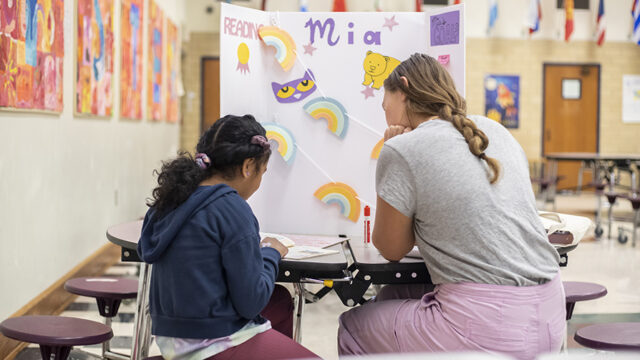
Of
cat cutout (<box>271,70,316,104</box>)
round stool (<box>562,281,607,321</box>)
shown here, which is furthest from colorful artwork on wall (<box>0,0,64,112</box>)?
round stool (<box>562,281,607,321</box>)

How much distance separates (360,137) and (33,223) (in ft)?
6.40

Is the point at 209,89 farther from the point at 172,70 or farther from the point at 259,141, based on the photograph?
the point at 259,141

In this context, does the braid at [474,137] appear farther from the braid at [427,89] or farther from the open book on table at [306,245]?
the open book on table at [306,245]

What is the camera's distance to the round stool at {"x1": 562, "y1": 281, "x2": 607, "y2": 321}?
2.71 metres

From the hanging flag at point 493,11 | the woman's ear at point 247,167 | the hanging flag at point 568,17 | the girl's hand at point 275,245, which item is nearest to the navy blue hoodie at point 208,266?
the woman's ear at point 247,167

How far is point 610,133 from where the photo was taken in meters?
13.0

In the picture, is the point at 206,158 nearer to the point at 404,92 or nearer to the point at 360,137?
the point at 404,92

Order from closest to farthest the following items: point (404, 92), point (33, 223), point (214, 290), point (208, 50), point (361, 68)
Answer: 1. point (214, 290)
2. point (404, 92)
3. point (361, 68)
4. point (33, 223)
5. point (208, 50)

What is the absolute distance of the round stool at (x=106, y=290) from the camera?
2.81m

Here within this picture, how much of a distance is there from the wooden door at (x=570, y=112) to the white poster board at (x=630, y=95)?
0.48 metres

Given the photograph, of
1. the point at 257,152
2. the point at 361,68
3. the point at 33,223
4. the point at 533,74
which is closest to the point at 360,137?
the point at 361,68

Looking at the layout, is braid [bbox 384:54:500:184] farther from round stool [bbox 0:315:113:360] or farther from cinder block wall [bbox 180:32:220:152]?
cinder block wall [bbox 180:32:220:152]

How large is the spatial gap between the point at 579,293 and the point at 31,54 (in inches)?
116

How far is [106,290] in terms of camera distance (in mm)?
2846
